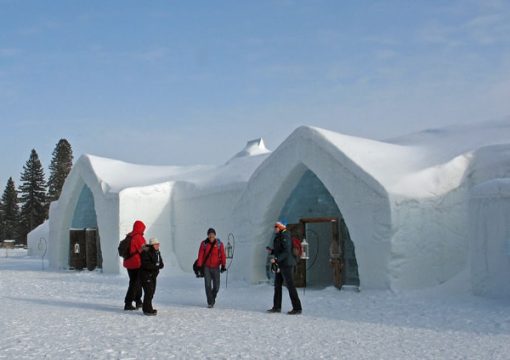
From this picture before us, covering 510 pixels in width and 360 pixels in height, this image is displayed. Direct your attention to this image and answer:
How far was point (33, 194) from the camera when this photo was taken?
61.5m

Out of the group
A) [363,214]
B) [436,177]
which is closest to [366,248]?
[363,214]

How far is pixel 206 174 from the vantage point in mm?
25703

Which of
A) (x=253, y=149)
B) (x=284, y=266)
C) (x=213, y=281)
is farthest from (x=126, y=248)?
(x=253, y=149)

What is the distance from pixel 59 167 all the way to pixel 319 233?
48.9 meters

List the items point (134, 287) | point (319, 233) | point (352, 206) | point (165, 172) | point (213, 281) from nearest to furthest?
point (134, 287) → point (213, 281) → point (352, 206) → point (319, 233) → point (165, 172)

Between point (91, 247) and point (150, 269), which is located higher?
point (91, 247)

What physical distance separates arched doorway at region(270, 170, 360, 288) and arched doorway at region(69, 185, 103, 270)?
1024cm

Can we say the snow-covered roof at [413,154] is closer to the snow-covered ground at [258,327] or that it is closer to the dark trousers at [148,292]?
the snow-covered ground at [258,327]

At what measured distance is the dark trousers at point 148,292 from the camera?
999 cm

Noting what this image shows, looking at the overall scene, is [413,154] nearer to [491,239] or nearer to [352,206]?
[352,206]

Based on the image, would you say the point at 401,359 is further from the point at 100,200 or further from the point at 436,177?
the point at 100,200

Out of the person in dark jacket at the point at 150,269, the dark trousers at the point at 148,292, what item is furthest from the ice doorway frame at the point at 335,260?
the dark trousers at the point at 148,292

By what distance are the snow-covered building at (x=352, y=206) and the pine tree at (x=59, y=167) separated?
129ft

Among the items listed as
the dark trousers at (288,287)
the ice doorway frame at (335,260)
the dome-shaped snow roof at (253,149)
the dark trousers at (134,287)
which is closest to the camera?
the dark trousers at (288,287)
